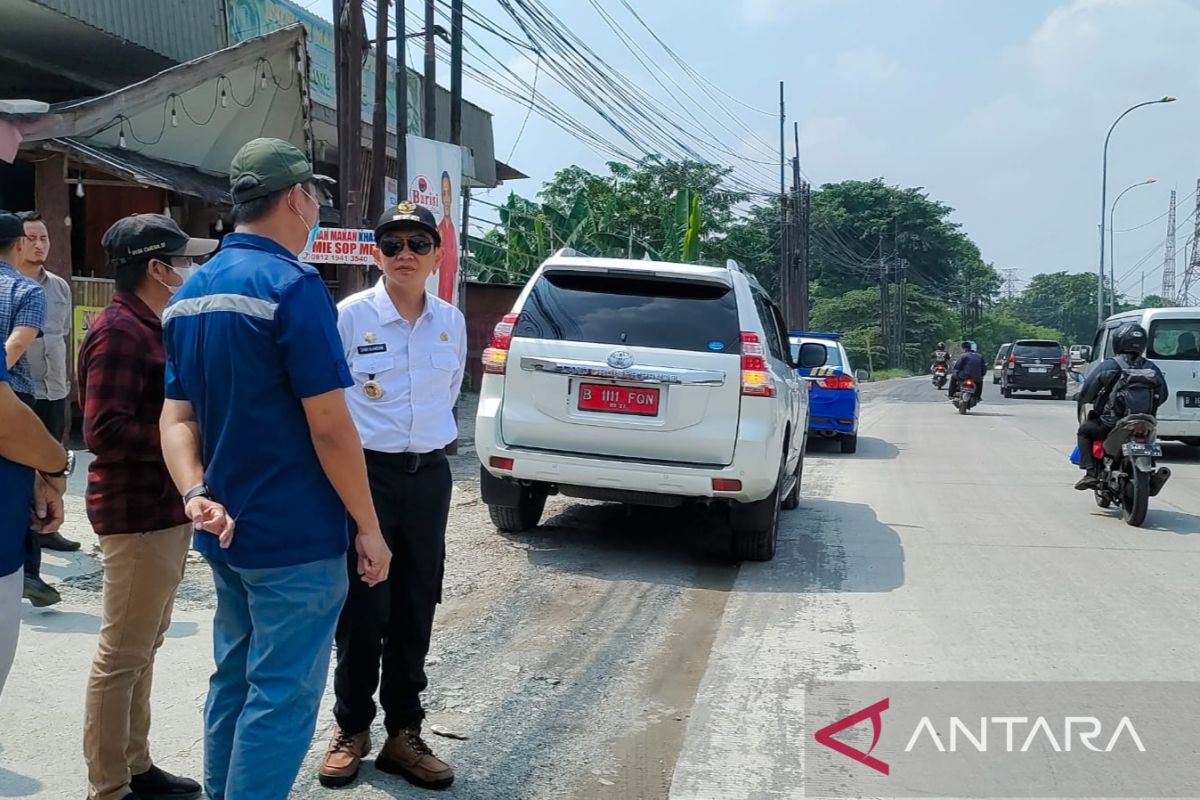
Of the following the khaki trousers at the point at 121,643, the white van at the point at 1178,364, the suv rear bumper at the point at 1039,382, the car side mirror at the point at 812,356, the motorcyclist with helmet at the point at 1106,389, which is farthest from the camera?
the suv rear bumper at the point at 1039,382

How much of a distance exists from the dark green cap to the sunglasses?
0.99 metres

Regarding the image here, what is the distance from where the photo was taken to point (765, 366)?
6.67 metres

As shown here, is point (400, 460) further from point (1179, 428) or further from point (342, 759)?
point (1179, 428)

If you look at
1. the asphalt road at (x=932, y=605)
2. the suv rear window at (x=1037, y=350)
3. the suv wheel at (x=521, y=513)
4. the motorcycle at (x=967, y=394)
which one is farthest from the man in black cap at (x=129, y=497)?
the suv rear window at (x=1037, y=350)

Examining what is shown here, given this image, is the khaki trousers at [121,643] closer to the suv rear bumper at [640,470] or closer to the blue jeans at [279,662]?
the blue jeans at [279,662]

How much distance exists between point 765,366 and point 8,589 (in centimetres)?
473

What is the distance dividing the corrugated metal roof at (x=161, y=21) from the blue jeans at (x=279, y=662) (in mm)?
10569

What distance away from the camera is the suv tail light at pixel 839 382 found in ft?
46.2

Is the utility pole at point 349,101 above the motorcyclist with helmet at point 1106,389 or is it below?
above

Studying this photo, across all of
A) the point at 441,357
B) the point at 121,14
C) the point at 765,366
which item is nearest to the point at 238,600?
the point at 441,357

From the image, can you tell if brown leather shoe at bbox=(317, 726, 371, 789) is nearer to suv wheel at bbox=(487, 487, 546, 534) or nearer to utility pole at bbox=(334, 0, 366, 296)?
suv wheel at bbox=(487, 487, 546, 534)

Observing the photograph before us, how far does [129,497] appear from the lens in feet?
10.4

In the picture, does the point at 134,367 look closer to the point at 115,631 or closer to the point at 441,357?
the point at 115,631

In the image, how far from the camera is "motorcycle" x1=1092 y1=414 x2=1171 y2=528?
878 cm
